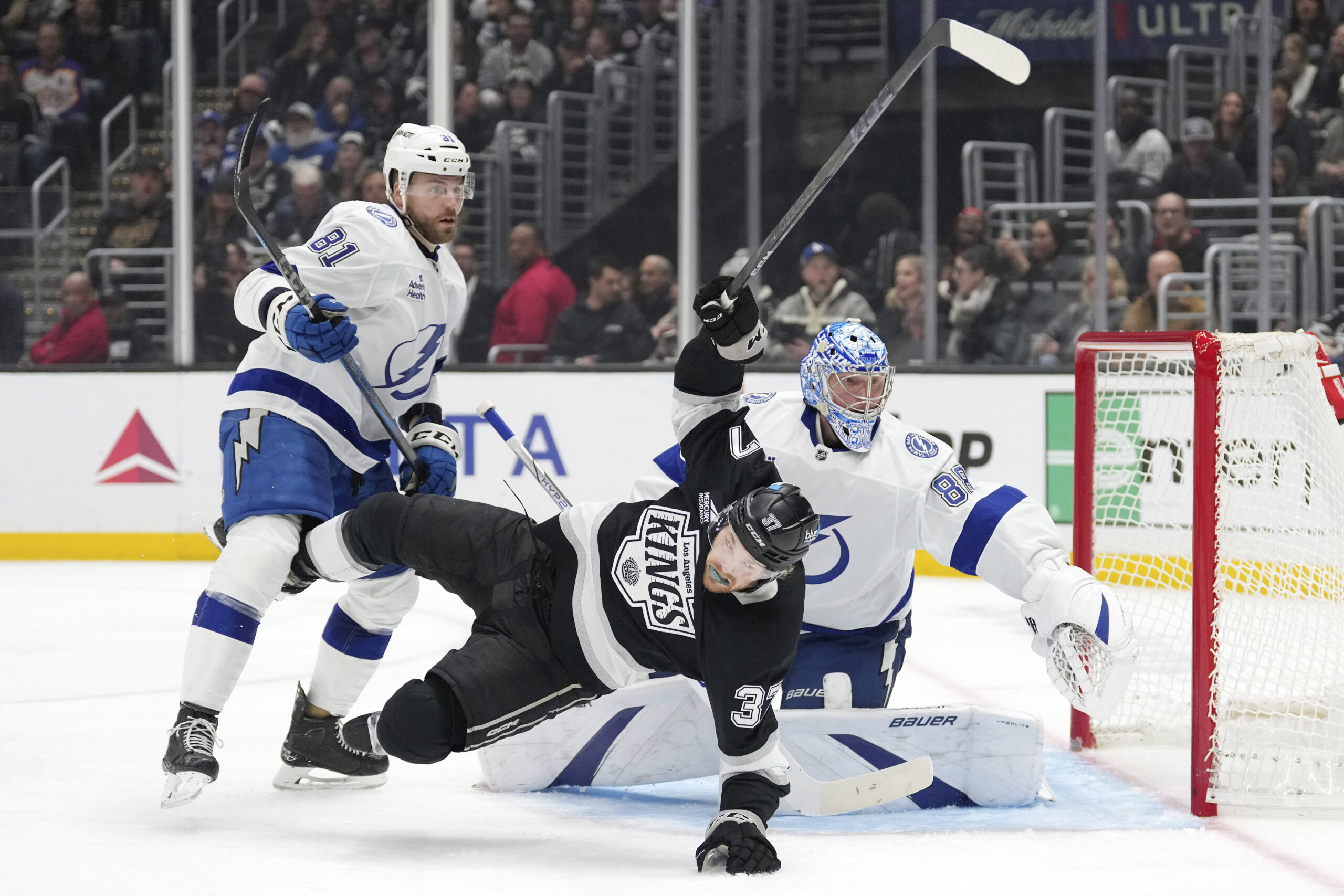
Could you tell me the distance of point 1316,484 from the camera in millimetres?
2928

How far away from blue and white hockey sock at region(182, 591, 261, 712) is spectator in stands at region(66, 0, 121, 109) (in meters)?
4.90

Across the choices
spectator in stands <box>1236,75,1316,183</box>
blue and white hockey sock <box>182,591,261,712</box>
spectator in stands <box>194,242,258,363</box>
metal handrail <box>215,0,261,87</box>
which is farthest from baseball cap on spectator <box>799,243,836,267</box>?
blue and white hockey sock <box>182,591,261,712</box>

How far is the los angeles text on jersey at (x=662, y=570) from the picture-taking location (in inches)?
89.3

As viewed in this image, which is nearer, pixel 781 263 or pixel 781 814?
pixel 781 814

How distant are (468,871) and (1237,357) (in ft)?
4.88

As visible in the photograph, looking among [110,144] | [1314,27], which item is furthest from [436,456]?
[1314,27]

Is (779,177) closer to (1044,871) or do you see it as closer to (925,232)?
(925,232)

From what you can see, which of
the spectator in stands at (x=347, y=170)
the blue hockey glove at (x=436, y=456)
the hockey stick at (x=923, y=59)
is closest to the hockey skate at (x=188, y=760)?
the blue hockey glove at (x=436, y=456)

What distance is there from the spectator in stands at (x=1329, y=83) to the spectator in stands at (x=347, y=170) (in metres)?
3.66

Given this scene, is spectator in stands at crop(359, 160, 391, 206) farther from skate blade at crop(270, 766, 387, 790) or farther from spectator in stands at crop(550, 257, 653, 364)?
skate blade at crop(270, 766, 387, 790)

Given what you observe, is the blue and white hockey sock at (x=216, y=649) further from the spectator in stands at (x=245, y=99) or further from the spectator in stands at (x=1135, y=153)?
the spectator in stands at (x=245, y=99)

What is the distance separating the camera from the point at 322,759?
269 centimetres

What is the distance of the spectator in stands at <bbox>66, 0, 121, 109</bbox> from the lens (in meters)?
6.79

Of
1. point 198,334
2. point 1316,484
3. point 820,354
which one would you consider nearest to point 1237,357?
point 1316,484
